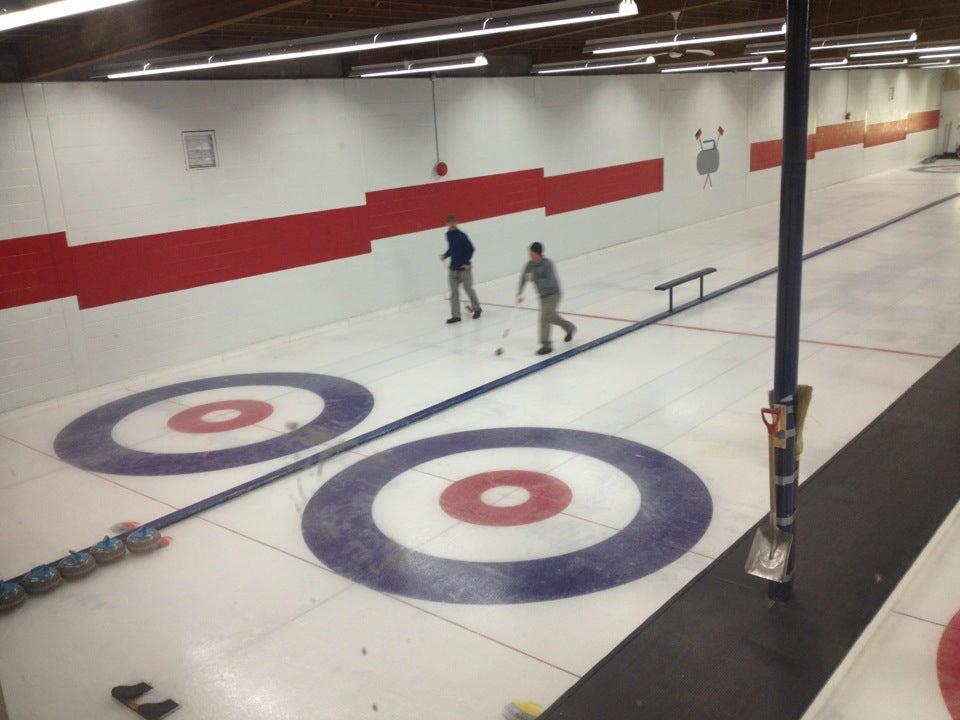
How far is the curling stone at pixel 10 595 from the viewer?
232 inches

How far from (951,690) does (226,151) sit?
→ 422 inches

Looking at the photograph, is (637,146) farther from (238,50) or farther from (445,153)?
(238,50)

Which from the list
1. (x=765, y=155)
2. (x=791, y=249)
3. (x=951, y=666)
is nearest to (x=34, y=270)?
(x=791, y=249)

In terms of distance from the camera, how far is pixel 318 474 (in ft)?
26.1

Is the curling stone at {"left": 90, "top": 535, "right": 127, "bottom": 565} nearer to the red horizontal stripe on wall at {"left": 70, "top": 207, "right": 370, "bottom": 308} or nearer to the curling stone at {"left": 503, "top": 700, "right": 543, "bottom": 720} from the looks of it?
the curling stone at {"left": 503, "top": 700, "right": 543, "bottom": 720}

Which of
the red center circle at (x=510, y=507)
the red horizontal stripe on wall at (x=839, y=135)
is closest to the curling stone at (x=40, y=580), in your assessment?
the red center circle at (x=510, y=507)

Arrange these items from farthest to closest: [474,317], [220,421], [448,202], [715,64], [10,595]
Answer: [715,64], [448,202], [474,317], [220,421], [10,595]

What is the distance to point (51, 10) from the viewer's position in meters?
4.96

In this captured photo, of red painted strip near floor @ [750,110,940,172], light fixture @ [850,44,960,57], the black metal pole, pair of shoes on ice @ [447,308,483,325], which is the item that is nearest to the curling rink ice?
pair of shoes on ice @ [447,308,483,325]

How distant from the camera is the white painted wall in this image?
33.7 ft

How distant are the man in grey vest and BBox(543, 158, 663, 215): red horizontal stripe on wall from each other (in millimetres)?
6465

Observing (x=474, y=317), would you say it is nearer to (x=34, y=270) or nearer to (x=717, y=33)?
(x=717, y=33)

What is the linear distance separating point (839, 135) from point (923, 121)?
9.76 m

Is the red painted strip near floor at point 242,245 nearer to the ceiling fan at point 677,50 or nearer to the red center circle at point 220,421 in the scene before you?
the red center circle at point 220,421
